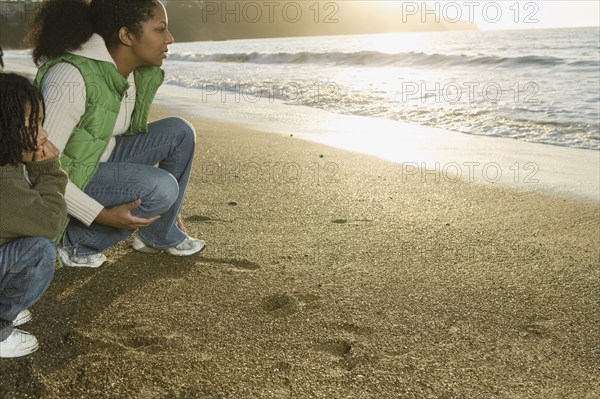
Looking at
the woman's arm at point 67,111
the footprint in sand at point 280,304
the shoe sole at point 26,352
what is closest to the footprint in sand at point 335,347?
the footprint in sand at point 280,304

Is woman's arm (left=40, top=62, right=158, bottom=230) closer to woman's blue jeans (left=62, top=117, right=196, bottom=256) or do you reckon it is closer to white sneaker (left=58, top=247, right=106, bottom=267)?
woman's blue jeans (left=62, top=117, right=196, bottom=256)

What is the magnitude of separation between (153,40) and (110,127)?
18.3 inches

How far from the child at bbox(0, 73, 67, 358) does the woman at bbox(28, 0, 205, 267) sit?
30 cm

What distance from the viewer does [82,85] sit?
2322 mm

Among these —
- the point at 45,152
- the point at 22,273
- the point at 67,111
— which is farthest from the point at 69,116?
the point at 22,273

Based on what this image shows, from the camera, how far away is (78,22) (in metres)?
2.40

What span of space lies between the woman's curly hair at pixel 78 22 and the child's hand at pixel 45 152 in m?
0.59

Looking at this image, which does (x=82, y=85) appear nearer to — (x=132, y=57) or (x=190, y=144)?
(x=132, y=57)

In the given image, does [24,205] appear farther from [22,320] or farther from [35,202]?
[22,320]

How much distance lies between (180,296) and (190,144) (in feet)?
2.88

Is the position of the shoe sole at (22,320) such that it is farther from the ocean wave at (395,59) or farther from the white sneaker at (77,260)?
the ocean wave at (395,59)

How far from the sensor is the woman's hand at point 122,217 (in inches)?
96.5

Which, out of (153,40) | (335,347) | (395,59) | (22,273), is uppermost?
(395,59)

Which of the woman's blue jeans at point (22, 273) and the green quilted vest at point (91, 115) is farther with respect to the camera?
the green quilted vest at point (91, 115)
